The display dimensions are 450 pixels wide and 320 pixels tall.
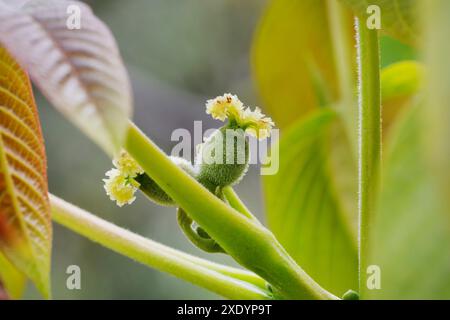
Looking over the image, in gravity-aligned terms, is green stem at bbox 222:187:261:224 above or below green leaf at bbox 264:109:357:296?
below

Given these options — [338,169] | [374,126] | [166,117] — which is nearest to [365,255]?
[374,126]

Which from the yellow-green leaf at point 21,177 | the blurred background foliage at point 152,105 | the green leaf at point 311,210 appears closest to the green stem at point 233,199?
the yellow-green leaf at point 21,177

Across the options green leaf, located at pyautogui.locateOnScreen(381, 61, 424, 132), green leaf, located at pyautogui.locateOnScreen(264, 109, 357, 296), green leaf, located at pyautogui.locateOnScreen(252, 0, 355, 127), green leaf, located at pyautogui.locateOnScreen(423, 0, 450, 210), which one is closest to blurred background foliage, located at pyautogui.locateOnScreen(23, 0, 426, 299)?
green leaf, located at pyautogui.locateOnScreen(252, 0, 355, 127)

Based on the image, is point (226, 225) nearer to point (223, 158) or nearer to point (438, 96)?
point (223, 158)

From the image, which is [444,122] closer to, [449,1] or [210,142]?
[449,1]

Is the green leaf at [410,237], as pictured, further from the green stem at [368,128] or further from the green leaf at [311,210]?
the green leaf at [311,210]

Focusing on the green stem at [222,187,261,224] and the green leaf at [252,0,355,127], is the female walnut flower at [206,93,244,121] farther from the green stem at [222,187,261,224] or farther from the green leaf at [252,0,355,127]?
the green leaf at [252,0,355,127]
